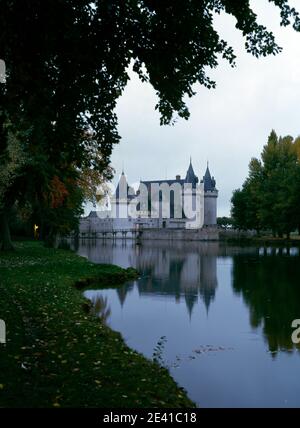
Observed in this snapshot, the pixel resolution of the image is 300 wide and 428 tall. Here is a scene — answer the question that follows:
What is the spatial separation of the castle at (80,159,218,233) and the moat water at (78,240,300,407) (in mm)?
107302

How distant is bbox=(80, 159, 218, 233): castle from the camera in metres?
133

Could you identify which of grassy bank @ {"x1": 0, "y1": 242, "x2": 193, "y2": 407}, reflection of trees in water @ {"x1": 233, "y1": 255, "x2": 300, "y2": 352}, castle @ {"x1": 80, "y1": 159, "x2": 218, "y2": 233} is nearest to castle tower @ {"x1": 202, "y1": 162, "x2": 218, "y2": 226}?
castle @ {"x1": 80, "y1": 159, "x2": 218, "y2": 233}

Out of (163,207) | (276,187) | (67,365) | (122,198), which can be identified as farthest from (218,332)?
(122,198)

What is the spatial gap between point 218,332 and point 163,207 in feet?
416

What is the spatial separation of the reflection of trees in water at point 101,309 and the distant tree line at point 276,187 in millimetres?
53294

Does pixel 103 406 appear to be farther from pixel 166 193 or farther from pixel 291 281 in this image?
pixel 166 193

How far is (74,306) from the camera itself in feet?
43.9

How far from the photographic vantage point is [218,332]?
1297 centimetres

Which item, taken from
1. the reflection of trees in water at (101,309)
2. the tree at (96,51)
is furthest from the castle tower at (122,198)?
the tree at (96,51)

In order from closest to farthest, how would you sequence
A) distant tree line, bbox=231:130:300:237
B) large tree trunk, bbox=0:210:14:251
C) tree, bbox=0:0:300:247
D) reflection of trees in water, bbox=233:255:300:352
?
1. tree, bbox=0:0:300:247
2. reflection of trees in water, bbox=233:255:300:352
3. large tree trunk, bbox=0:210:14:251
4. distant tree line, bbox=231:130:300:237

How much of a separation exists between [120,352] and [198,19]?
20.4ft

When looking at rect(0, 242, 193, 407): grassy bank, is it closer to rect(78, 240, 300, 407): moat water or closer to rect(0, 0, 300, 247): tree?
rect(78, 240, 300, 407): moat water

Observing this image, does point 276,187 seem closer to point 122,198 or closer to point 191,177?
point 191,177

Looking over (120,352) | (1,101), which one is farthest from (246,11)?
(120,352)
